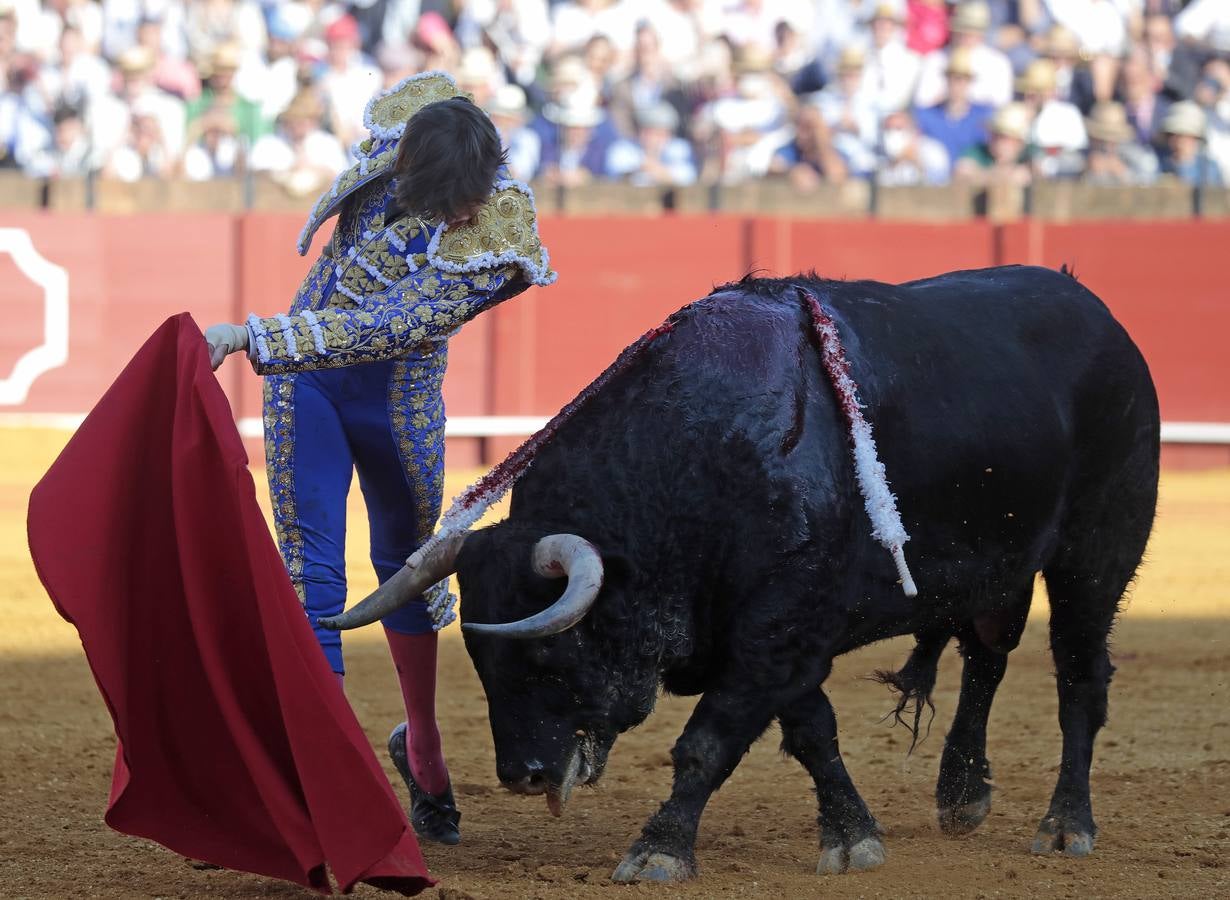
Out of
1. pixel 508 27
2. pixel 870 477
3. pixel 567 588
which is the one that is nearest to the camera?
pixel 567 588

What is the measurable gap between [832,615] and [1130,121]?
24.1ft

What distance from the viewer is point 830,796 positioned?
116 inches

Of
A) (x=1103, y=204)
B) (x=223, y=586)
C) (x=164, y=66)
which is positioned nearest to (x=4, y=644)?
(x=223, y=586)

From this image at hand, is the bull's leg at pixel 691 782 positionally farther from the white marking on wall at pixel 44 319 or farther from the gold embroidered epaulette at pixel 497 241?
the white marking on wall at pixel 44 319

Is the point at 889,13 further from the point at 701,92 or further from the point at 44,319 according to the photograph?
the point at 44,319

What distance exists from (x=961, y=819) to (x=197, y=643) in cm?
140

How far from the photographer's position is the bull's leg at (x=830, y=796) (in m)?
2.93

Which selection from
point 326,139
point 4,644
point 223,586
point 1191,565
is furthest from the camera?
point 326,139

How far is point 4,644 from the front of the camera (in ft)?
17.3

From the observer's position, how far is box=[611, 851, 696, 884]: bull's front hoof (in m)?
2.80

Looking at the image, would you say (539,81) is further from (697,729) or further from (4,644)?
(697,729)

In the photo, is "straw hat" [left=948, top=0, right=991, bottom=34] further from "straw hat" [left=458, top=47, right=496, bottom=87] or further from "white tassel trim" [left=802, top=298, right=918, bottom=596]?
"white tassel trim" [left=802, top=298, right=918, bottom=596]

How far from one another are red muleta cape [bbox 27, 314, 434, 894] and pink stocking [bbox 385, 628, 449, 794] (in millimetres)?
490

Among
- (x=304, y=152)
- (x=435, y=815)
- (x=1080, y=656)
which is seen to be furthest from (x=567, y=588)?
(x=304, y=152)
